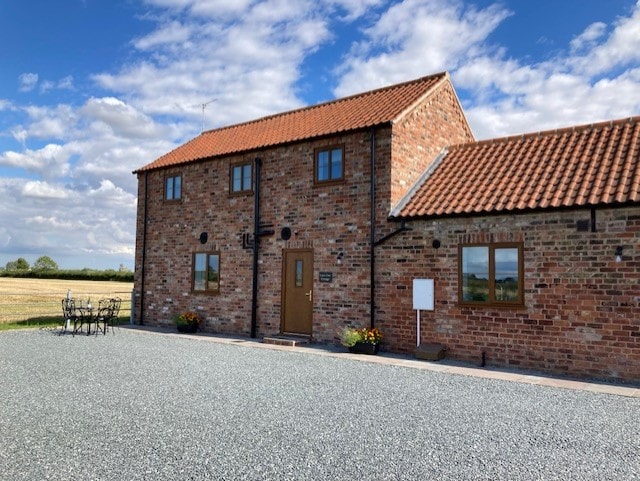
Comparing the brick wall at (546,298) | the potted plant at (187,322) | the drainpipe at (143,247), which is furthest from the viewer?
the drainpipe at (143,247)

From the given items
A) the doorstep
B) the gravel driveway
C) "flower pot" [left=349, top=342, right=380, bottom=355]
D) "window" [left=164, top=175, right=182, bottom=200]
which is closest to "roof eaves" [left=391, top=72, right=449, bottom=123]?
"flower pot" [left=349, top=342, right=380, bottom=355]

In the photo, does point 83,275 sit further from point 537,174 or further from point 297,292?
point 537,174

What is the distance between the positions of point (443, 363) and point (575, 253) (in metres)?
3.24

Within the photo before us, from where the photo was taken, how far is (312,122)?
1564 cm

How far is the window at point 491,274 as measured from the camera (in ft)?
33.6

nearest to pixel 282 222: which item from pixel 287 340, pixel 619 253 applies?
pixel 287 340

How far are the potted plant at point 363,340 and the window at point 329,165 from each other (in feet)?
12.6

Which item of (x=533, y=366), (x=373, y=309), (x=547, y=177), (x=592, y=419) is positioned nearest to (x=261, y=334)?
(x=373, y=309)

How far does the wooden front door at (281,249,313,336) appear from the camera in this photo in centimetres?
1346

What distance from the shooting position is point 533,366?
9.95 m

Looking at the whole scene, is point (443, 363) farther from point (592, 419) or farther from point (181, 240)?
point (181, 240)

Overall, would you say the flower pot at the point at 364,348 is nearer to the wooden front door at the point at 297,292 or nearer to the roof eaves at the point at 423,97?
the wooden front door at the point at 297,292

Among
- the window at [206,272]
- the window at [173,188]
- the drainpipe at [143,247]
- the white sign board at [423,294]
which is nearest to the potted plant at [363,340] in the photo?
the white sign board at [423,294]

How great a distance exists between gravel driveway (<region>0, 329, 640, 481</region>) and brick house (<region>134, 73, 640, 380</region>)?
1.84 meters
